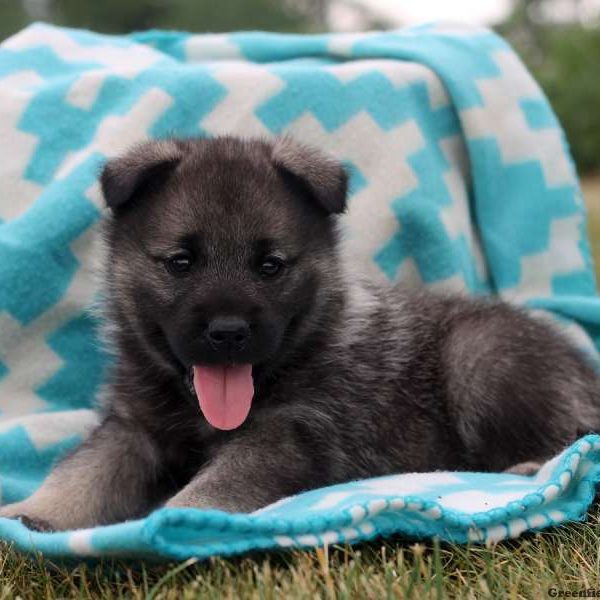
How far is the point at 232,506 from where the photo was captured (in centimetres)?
313

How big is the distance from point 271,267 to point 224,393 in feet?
1.48

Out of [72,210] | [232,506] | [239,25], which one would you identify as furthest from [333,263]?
[239,25]

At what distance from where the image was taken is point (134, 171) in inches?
135

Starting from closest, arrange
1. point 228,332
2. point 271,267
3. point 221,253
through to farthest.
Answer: point 228,332 → point 221,253 → point 271,267

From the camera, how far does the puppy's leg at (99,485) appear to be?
10.7 feet

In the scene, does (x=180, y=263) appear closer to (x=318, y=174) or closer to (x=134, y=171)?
(x=134, y=171)

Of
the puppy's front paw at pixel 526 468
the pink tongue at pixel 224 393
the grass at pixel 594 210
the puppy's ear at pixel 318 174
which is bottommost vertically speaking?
the grass at pixel 594 210

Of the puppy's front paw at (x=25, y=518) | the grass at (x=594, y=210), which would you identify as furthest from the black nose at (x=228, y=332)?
the grass at (x=594, y=210)

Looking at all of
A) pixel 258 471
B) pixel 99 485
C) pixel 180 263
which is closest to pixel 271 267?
pixel 180 263

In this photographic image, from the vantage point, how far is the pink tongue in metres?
3.33

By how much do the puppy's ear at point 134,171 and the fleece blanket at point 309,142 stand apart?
2.93 ft

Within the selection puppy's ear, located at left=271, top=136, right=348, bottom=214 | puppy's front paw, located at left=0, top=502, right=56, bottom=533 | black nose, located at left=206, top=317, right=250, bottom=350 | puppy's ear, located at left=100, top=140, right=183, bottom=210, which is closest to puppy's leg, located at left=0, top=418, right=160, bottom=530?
puppy's front paw, located at left=0, top=502, right=56, bottom=533

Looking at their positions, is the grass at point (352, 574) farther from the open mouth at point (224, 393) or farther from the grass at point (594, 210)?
the grass at point (594, 210)

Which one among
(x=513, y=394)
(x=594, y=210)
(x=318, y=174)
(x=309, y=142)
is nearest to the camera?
(x=318, y=174)
